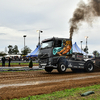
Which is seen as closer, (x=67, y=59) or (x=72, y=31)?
(x=67, y=59)

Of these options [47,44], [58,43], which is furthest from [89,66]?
[47,44]

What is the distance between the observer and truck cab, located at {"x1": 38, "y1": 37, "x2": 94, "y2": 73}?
46.5 ft

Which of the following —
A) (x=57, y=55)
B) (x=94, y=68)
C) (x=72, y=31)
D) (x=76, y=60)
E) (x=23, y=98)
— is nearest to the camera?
(x=23, y=98)

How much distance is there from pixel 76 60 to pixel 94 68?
277 centimetres

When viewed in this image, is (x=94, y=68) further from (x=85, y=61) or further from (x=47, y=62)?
(x=47, y=62)

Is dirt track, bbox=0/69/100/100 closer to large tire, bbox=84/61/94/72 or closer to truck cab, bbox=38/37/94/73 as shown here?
truck cab, bbox=38/37/94/73

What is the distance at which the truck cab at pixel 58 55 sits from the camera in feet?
46.5

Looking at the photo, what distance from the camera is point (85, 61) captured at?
51.6ft

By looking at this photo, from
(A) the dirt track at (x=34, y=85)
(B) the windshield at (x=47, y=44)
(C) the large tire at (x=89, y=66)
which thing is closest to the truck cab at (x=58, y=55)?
(B) the windshield at (x=47, y=44)

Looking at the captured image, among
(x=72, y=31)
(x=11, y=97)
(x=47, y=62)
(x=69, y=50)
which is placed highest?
(x=72, y=31)

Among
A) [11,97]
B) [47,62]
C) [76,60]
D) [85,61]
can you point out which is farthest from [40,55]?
[11,97]

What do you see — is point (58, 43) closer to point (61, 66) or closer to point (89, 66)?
point (61, 66)

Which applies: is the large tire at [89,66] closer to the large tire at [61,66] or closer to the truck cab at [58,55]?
the truck cab at [58,55]

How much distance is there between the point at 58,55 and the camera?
14.3m
